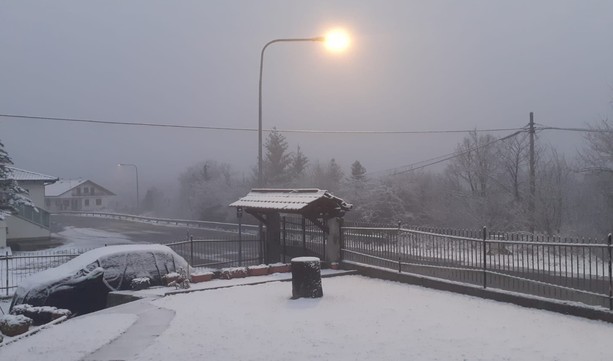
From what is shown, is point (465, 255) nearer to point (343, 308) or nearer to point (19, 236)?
point (343, 308)

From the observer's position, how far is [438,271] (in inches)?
541

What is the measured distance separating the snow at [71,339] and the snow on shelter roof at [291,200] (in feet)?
21.8

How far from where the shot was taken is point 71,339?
8828 millimetres

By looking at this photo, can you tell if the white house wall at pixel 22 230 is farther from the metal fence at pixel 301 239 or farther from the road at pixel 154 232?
the metal fence at pixel 301 239

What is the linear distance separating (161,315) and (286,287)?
12.3 ft

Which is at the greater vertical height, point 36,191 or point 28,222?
point 36,191

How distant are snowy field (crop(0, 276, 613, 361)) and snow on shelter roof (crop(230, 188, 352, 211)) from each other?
4.12 m

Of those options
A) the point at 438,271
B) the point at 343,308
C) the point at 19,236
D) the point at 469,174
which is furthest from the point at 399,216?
the point at 343,308

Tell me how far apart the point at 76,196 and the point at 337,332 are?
4673 inches

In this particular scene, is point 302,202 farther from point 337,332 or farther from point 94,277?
point 337,332

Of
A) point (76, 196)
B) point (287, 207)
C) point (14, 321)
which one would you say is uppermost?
point (287, 207)

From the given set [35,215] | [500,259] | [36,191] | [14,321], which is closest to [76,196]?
[36,191]

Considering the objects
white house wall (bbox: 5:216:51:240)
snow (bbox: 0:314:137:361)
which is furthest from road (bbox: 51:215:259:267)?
snow (bbox: 0:314:137:361)

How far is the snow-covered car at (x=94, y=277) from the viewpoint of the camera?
1205cm
